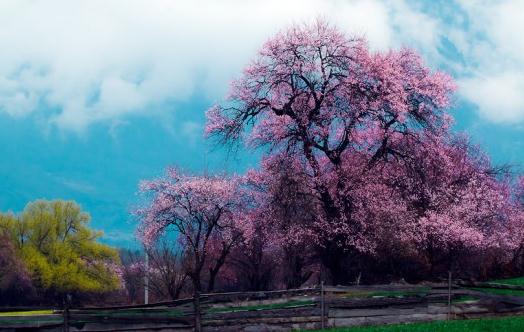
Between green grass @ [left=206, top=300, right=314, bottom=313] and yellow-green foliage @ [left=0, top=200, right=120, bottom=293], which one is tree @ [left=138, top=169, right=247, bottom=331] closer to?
green grass @ [left=206, top=300, right=314, bottom=313]

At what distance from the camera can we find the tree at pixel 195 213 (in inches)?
1813

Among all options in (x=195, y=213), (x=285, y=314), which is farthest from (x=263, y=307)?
(x=195, y=213)

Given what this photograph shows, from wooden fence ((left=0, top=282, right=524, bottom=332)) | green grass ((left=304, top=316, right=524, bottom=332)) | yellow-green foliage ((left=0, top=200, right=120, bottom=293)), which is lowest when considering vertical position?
green grass ((left=304, top=316, right=524, bottom=332))

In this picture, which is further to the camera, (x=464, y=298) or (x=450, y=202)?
(x=450, y=202)

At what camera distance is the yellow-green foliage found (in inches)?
3184

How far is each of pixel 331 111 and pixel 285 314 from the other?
15.8 meters

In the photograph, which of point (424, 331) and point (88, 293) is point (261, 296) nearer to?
point (424, 331)

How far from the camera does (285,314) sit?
25.0m

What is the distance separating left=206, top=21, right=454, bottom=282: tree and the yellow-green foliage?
4698cm

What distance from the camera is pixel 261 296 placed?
2667 cm

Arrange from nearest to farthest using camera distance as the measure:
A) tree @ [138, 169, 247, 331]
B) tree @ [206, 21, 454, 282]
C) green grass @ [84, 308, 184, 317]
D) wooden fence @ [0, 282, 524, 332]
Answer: wooden fence @ [0, 282, 524, 332] → green grass @ [84, 308, 184, 317] → tree @ [206, 21, 454, 282] → tree @ [138, 169, 247, 331]

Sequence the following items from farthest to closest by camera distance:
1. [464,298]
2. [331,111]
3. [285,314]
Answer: [331,111] → [464,298] → [285,314]

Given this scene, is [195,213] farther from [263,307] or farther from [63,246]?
[63,246]

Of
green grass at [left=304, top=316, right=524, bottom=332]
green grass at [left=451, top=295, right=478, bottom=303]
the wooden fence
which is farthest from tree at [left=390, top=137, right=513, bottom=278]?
green grass at [left=304, top=316, right=524, bottom=332]
